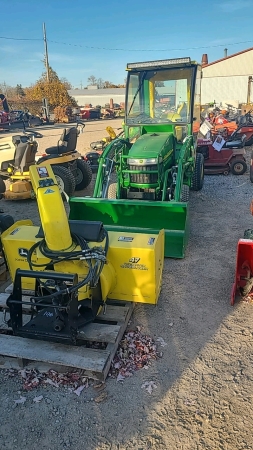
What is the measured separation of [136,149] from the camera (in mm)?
5230

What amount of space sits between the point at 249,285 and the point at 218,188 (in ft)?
14.8

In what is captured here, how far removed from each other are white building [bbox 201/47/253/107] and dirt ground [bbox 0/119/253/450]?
29.3m

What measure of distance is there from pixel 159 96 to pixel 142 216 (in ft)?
8.08

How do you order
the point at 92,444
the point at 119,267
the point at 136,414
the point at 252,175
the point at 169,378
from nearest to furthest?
the point at 92,444, the point at 136,414, the point at 169,378, the point at 119,267, the point at 252,175

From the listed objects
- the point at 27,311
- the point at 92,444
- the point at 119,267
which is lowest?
the point at 92,444

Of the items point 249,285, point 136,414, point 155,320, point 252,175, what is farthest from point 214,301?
point 252,175

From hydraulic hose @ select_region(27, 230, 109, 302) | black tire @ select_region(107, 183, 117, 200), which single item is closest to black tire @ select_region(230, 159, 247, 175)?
black tire @ select_region(107, 183, 117, 200)

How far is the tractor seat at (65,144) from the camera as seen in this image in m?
7.37

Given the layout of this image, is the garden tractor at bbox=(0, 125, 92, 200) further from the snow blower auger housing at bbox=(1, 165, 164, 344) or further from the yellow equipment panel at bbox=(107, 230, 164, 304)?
the yellow equipment panel at bbox=(107, 230, 164, 304)

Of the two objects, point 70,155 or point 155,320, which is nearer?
point 155,320

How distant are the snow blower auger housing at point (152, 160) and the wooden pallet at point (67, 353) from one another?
1.67 metres

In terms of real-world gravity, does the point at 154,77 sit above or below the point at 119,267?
above

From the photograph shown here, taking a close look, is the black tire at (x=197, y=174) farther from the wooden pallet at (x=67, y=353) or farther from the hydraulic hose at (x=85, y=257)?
the wooden pallet at (x=67, y=353)

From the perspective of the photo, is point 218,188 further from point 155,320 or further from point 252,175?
point 155,320
